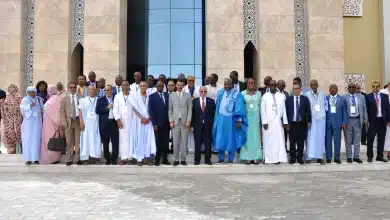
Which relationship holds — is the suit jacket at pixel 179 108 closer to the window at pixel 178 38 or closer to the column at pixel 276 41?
the column at pixel 276 41

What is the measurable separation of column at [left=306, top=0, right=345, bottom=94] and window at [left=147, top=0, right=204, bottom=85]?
333cm

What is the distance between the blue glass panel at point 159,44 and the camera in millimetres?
13336

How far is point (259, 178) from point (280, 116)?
1489 mm

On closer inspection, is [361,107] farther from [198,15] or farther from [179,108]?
[198,15]

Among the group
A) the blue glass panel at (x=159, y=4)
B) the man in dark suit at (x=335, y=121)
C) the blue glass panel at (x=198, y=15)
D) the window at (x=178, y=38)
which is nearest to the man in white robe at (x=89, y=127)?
the man in dark suit at (x=335, y=121)

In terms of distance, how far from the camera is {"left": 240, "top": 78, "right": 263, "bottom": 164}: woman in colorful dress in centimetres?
830

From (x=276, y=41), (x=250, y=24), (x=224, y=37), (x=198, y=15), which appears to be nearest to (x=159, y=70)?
(x=198, y=15)

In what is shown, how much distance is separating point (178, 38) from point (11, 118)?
19.4 feet

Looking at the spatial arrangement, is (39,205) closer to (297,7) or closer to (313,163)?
(313,163)

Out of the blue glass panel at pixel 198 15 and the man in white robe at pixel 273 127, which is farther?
the blue glass panel at pixel 198 15

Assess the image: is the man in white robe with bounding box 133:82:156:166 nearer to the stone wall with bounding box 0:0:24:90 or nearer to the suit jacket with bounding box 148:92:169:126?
the suit jacket with bounding box 148:92:169:126

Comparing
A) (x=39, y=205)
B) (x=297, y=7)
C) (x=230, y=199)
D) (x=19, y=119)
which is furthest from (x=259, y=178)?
(x=297, y=7)

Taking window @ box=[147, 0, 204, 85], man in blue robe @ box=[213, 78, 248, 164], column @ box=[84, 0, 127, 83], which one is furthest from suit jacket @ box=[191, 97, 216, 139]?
window @ box=[147, 0, 204, 85]

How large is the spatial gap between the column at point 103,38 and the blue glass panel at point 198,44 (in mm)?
2347
